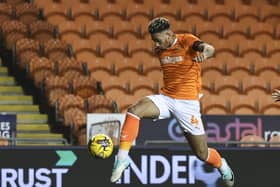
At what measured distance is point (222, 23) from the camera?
755 inches

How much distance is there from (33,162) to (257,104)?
6721 millimetres

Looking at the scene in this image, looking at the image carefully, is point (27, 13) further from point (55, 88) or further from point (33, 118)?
point (33, 118)

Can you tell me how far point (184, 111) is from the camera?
9438 millimetres

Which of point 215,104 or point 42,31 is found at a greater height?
point 42,31

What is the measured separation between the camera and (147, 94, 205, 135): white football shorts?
30.6 feet

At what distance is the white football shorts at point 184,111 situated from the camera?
Answer: 9320 millimetres

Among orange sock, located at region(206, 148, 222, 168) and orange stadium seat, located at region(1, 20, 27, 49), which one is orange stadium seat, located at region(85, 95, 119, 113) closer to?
orange stadium seat, located at region(1, 20, 27, 49)

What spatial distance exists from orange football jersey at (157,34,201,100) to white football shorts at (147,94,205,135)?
6cm

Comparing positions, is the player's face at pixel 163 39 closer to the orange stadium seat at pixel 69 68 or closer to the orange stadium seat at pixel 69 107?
the orange stadium seat at pixel 69 107

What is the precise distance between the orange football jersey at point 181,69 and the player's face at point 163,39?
7 cm

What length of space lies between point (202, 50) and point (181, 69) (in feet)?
1.76

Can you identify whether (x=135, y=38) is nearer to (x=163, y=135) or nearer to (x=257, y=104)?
(x=257, y=104)

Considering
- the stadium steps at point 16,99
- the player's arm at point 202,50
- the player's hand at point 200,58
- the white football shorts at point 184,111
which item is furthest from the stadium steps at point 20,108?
the player's hand at point 200,58

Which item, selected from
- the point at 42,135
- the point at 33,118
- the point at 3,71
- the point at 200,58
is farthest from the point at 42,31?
the point at 200,58
